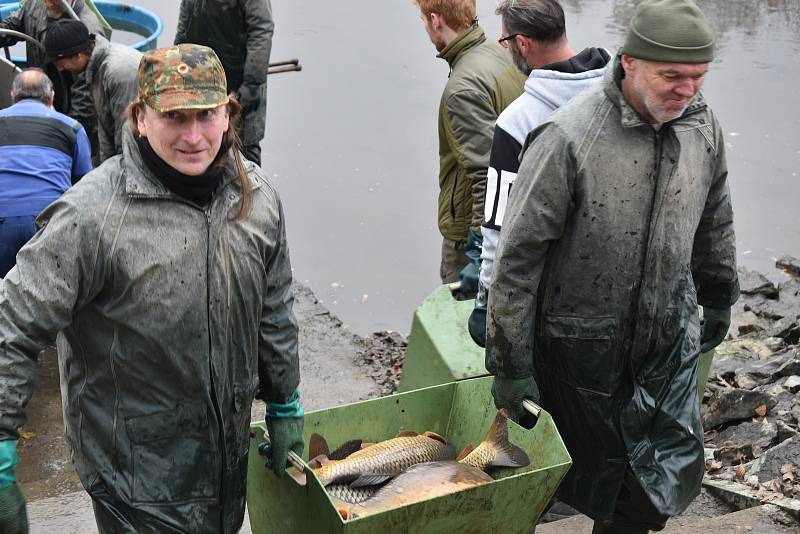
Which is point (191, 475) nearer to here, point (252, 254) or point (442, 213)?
point (252, 254)

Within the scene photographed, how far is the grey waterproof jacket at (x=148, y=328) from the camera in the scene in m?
2.83

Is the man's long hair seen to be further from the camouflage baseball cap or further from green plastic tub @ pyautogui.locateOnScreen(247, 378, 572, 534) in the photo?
green plastic tub @ pyautogui.locateOnScreen(247, 378, 572, 534)

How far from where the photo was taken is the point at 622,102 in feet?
11.1

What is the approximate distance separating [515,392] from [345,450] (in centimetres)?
82

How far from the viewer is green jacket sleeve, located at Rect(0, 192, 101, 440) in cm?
279

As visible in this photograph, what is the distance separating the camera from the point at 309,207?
334 inches

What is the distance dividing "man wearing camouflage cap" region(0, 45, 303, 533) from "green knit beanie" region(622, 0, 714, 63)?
1.23 meters

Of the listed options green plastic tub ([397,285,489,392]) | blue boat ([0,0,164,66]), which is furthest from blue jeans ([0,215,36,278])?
blue boat ([0,0,164,66])

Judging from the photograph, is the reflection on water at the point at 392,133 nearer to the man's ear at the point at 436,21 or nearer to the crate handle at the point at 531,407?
the man's ear at the point at 436,21

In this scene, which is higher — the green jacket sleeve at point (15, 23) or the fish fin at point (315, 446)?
the fish fin at point (315, 446)

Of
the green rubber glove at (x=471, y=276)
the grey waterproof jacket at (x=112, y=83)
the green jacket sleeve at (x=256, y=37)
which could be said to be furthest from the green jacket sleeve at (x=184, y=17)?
the green rubber glove at (x=471, y=276)

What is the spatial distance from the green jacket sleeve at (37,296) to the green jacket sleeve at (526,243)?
1312 mm

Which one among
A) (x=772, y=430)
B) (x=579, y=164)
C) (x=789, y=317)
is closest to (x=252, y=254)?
(x=579, y=164)

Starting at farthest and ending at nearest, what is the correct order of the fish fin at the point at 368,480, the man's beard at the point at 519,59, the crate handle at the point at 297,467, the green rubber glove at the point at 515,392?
the man's beard at the point at 519,59, the fish fin at the point at 368,480, the green rubber glove at the point at 515,392, the crate handle at the point at 297,467
